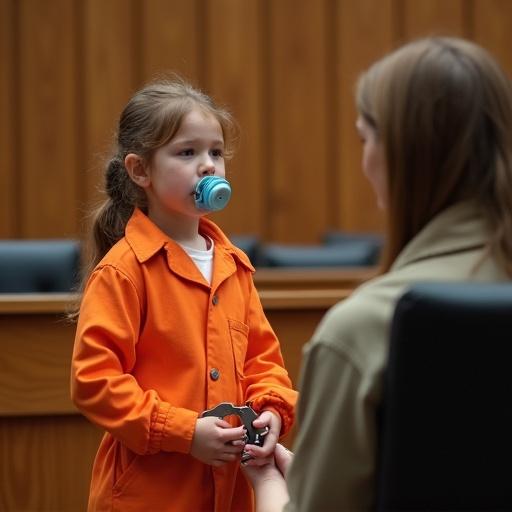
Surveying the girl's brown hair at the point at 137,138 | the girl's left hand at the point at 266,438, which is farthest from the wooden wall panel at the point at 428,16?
the girl's left hand at the point at 266,438

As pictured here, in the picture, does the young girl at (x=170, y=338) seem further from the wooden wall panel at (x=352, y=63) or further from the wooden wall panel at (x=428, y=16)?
the wooden wall panel at (x=428, y=16)

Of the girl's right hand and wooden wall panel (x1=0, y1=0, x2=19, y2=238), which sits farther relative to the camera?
wooden wall panel (x1=0, y1=0, x2=19, y2=238)

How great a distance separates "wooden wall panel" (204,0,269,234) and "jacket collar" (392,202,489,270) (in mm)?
5032

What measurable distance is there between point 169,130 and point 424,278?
0.80m

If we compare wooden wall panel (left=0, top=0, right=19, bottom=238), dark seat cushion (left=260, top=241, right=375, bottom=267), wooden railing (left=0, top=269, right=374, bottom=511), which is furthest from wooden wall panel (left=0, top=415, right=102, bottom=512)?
wooden wall panel (left=0, top=0, right=19, bottom=238)

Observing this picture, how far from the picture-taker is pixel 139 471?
1569 millimetres

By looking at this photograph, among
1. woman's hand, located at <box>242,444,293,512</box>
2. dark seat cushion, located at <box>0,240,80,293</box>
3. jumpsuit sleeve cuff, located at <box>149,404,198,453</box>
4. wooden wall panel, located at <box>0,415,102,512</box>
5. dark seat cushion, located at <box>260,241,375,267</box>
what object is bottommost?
dark seat cushion, located at <box>260,241,375,267</box>

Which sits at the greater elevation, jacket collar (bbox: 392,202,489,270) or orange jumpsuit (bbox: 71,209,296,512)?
jacket collar (bbox: 392,202,489,270)

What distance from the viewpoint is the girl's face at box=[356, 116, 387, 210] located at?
3.45ft

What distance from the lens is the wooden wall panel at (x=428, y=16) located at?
20.7ft

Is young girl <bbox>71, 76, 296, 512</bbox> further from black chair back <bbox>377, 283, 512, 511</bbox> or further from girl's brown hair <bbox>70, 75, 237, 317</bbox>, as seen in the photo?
black chair back <bbox>377, 283, 512, 511</bbox>

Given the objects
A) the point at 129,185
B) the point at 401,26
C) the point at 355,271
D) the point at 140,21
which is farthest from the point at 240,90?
the point at 129,185

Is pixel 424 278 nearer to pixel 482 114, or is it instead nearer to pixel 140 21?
pixel 482 114

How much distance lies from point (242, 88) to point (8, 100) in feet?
4.78
